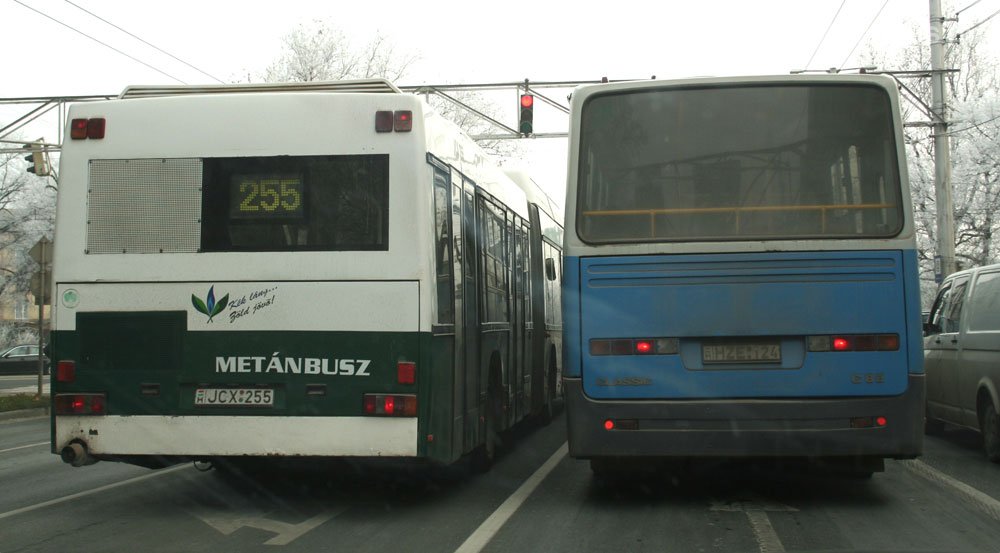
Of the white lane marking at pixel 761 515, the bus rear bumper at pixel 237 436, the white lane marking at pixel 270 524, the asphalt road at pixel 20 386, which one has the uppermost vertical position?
the bus rear bumper at pixel 237 436

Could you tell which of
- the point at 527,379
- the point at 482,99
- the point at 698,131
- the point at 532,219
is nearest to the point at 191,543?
the point at 698,131

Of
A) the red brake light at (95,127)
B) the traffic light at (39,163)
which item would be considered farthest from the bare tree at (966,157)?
the red brake light at (95,127)

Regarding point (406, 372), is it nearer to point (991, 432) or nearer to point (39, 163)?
point (991, 432)

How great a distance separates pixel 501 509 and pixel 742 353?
7.11 feet

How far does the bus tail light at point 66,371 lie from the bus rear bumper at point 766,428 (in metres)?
3.78

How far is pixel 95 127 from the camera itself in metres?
8.02

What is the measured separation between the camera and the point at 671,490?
9.23m

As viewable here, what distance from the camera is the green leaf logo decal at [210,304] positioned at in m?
7.86

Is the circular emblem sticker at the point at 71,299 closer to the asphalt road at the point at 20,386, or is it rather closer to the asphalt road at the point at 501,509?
the asphalt road at the point at 501,509

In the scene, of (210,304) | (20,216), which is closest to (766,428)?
(210,304)

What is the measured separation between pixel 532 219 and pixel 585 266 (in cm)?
649

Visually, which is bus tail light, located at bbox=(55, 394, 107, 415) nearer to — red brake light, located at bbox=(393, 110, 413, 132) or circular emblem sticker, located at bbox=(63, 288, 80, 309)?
circular emblem sticker, located at bbox=(63, 288, 80, 309)

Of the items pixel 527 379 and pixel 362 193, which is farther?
pixel 527 379

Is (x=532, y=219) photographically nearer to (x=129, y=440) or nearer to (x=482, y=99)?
(x=129, y=440)
